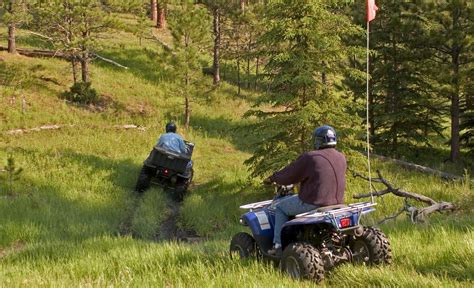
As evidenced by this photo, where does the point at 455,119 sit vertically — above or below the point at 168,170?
above

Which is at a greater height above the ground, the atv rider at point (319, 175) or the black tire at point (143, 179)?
the atv rider at point (319, 175)

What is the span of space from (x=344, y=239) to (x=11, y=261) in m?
5.18

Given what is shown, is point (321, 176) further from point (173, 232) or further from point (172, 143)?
point (172, 143)

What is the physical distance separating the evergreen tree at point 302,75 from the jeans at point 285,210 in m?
→ 6.01

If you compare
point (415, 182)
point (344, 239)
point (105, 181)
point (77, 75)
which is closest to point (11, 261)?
point (344, 239)

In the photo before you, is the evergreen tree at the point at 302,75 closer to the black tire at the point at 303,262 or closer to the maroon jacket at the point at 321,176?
the maroon jacket at the point at 321,176

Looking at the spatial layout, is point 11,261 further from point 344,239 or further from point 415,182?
point 415,182

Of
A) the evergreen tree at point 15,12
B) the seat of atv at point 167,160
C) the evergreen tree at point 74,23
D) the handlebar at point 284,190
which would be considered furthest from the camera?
the evergreen tree at point 74,23

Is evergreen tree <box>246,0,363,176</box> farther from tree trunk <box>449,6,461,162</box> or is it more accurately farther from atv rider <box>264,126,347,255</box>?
tree trunk <box>449,6,461,162</box>

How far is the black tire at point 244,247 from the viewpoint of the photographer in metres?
6.60

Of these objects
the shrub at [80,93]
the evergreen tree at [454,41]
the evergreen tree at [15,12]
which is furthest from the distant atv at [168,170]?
the evergreen tree at [454,41]

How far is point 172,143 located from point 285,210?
832 cm

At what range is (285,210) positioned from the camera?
6.23 metres

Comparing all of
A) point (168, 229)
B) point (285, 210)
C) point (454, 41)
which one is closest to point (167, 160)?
point (168, 229)
